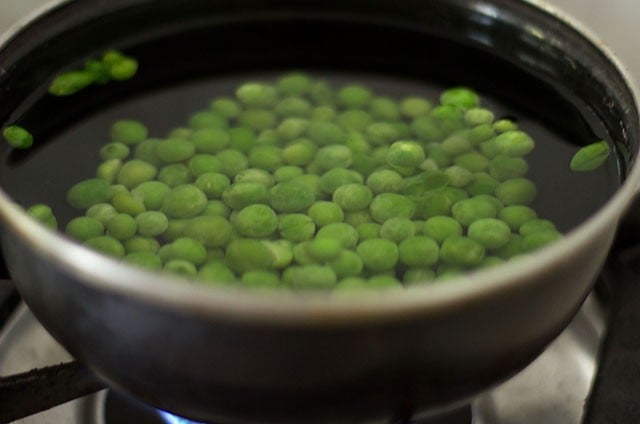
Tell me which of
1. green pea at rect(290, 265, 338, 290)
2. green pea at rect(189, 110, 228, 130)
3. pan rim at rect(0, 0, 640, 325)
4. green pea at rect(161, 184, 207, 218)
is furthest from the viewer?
green pea at rect(189, 110, 228, 130)

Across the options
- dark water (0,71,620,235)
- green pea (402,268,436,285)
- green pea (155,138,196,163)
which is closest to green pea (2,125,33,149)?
dark water (0,71,620,235)

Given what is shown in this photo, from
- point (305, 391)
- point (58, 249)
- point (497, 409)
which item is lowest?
point (497, 409)

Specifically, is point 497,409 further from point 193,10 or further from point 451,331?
point 193,10

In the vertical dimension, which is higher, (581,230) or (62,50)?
(62,50)

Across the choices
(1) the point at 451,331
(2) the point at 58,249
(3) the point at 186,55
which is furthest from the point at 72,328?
(3) the point at 186,55

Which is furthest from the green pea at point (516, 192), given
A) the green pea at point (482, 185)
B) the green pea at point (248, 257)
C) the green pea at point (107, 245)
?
the green pea at point (107, 245)

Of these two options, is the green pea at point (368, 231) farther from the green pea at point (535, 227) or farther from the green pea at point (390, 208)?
the green pea at point (535, 227)

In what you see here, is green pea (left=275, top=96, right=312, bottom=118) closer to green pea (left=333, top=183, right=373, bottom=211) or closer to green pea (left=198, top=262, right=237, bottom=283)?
green pea (left=333, top=183, right=373, bottom=211)
